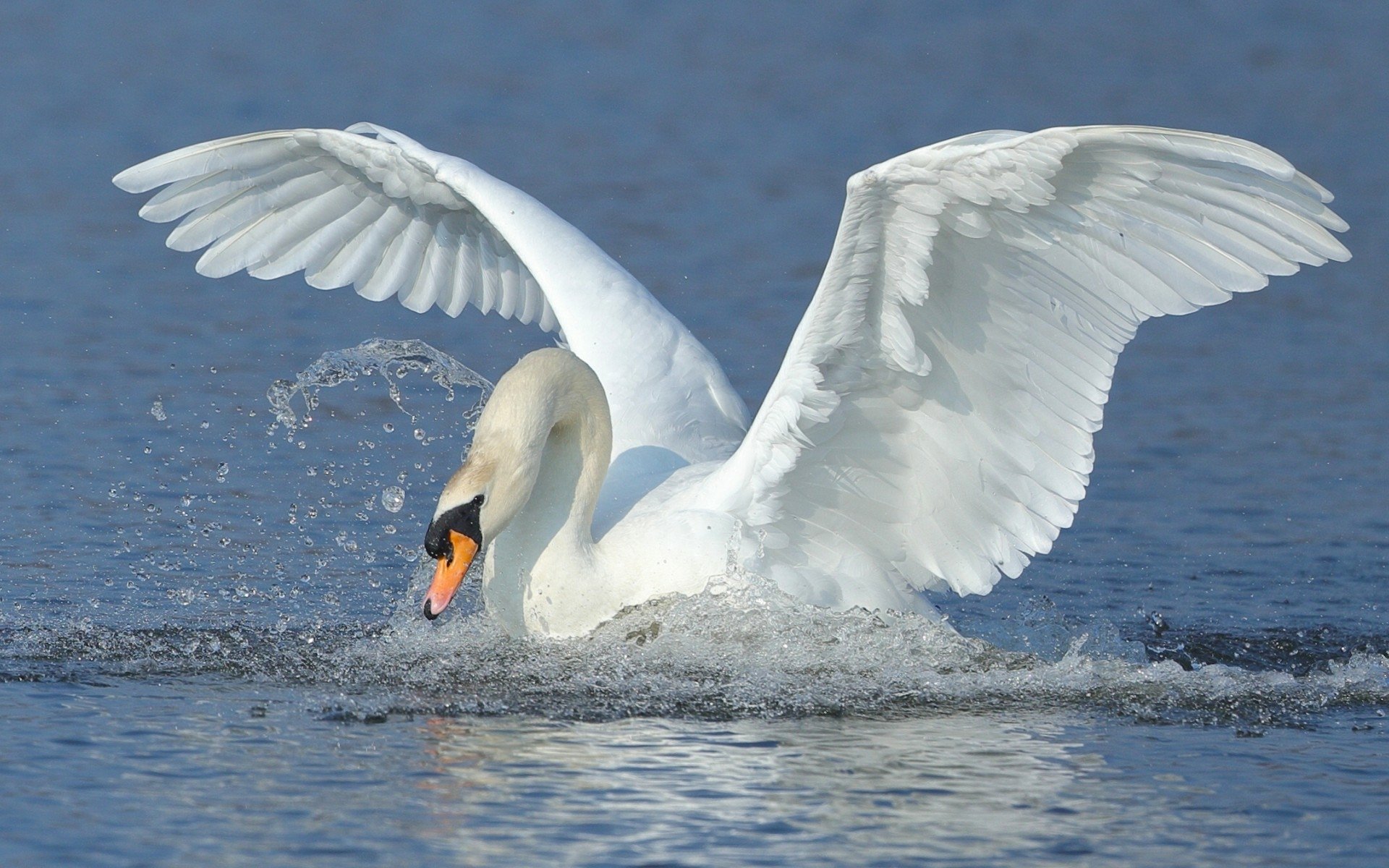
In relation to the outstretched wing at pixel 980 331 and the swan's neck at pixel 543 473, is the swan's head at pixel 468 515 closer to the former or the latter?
the swan's neck at pixel 543 473

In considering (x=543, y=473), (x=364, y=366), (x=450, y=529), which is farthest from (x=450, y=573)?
(x=364, y=366)

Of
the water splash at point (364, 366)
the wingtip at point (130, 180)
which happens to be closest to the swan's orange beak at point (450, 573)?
the water splash at point (364, 366)

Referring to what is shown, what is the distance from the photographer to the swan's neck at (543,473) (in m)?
7.29

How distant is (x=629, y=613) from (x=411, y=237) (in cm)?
277

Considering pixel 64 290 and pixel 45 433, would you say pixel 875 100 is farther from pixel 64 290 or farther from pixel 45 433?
pixel 45 433

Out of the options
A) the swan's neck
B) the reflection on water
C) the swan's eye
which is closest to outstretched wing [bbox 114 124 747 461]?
the swan's neck

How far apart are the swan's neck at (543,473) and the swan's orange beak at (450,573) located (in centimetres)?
21

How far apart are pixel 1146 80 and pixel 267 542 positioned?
13.5 m

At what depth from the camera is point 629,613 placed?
23.9 ft

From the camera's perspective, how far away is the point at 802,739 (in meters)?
6.50

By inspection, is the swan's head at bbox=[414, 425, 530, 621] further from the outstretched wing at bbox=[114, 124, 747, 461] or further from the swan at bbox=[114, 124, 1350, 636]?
the outstretched wing at bbox=[114, 124, 747, 461]

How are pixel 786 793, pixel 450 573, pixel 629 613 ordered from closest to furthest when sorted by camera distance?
1. pixel 786 793
2. pixel 450 573
3. pixel 629 613

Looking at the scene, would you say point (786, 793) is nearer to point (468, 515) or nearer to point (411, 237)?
point (468, 515)

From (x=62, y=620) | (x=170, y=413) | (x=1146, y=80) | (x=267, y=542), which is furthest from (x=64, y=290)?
(x=1146, y=80)
